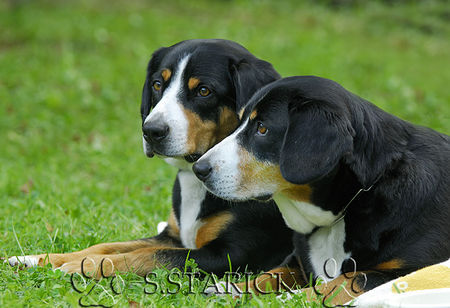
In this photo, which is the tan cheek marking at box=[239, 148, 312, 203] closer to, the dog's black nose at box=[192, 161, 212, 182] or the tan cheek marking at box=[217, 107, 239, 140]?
the dog's black nose at box=[192, 161, 212, 182]

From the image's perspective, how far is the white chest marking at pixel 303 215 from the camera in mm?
3668

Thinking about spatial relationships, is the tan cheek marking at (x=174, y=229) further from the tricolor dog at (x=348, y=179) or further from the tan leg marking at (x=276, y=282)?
the tricolor dog at (x=348, y=179)

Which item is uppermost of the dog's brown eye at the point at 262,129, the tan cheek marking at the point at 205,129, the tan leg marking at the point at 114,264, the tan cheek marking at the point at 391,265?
the dog's brown eye at the point at 262,129

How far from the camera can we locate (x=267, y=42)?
1402cm

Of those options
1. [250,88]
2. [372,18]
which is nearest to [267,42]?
[372,18]

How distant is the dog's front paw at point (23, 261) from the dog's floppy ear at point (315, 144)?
188 centimetres

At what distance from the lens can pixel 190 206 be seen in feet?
14.9

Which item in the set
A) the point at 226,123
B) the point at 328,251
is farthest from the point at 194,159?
the point at 328,251

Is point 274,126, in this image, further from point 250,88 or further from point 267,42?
point 267,42

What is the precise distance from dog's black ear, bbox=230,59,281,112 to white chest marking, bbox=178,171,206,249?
26.7 inches

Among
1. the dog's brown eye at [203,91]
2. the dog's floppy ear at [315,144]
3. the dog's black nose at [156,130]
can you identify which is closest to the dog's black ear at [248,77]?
the dog's brown eye at [203,91]

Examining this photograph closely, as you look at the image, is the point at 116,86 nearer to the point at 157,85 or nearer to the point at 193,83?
the point at 157,85

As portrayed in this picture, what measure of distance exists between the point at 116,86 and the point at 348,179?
8.20 m

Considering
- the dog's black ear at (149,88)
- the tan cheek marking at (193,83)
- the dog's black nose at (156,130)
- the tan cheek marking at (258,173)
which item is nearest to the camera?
the tan cheek marking at (258,173)
